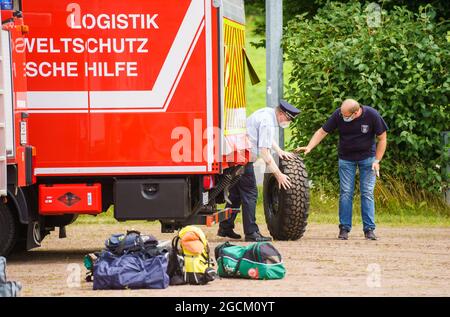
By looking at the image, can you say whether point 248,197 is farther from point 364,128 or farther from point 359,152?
point 364,128

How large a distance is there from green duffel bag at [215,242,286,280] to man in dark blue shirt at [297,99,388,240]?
4.05 meters

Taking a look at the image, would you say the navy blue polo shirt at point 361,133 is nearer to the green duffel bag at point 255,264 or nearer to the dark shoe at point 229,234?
the dark shoe at point 229,234

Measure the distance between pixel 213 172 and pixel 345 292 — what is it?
2910 mm

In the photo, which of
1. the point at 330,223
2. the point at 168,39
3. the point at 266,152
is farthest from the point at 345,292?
the point at 330,223

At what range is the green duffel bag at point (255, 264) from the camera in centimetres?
1247

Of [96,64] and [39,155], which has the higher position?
[96,64]

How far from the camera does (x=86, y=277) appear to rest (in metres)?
12.4

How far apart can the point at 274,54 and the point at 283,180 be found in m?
4.39

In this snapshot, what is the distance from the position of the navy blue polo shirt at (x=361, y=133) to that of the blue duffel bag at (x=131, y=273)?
507 cm

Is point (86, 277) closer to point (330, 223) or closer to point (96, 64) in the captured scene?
point (96, 64)

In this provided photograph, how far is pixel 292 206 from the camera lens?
637 inches

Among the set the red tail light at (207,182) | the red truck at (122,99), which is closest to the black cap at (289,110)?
the red tail light at (207,182)

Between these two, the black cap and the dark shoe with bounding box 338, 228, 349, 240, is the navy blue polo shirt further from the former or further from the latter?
the dark shoe with bounding box 338, 228, 349, 240

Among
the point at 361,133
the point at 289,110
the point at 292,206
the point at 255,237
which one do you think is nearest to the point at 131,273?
the point at 255,237
